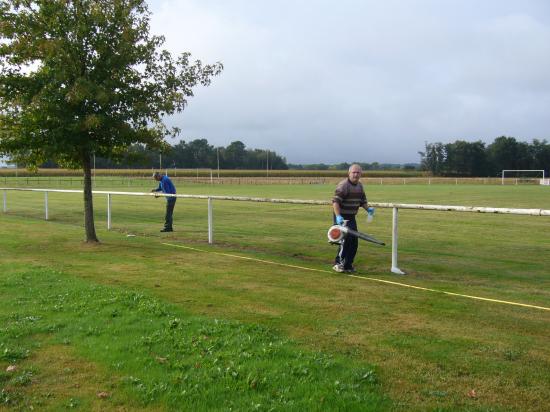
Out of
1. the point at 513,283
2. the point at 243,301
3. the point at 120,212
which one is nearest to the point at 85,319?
the point at 243,301

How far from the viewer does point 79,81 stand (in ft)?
34.7

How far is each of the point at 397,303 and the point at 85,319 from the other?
12.0ft

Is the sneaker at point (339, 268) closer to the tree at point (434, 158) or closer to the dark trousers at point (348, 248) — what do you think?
the dark trousers at point (348, 248)

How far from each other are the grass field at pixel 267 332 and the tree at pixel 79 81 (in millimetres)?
2421

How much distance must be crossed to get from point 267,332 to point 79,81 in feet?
24.4

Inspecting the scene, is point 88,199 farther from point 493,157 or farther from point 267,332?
point 493,157

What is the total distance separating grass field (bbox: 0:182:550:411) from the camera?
3930mm

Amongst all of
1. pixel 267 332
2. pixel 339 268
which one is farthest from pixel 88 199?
pixel 267 332

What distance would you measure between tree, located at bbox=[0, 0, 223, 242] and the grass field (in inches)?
95.3

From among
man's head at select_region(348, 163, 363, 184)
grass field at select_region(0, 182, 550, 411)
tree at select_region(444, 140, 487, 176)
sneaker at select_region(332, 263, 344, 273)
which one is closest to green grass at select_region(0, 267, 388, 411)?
grass field at select_region(0, 182, 550, 411)

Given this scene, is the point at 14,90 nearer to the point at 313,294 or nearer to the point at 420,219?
the point at 313,294

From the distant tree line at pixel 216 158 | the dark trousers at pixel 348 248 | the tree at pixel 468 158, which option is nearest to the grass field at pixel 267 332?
the dark trousers at pixel 348 248

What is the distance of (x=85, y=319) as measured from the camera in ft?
18.9

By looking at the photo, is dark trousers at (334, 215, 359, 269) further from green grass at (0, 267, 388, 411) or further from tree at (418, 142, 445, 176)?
tree at (418, 142, 445, 176)
